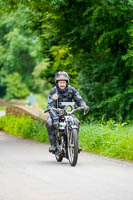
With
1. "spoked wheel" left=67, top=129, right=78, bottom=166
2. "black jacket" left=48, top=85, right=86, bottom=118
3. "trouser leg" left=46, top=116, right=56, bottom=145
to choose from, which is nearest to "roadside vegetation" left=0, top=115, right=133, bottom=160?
"trouser leg" left=46, top=116, right=56, bottom=145

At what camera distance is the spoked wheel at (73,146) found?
10.5 m

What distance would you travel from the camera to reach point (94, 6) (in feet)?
54.3

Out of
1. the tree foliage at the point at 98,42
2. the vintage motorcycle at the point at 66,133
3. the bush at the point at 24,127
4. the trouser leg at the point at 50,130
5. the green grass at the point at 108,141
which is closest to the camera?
the vintage motorcycle at the point at 66,133

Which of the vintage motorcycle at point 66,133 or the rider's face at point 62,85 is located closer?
the vintage motorcycle at point 66,133

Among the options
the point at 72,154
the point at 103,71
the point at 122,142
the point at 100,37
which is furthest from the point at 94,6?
the point at 72,154

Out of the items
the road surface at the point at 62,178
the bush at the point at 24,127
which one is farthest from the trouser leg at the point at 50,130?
the bush at the point at 24,127

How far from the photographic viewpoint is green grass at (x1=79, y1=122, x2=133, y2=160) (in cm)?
1188

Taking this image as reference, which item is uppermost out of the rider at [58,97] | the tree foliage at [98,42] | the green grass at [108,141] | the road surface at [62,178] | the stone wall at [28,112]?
the tree foliage at [98,42]

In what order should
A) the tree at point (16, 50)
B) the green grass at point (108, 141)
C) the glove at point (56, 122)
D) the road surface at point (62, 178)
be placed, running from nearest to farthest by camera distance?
the road surface at point (62, 178)
the glove at point (56, 122)
the green grass at point (108, 141)
the tree at point (16, 50)

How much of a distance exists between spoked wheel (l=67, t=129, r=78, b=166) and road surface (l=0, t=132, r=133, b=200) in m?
0.15

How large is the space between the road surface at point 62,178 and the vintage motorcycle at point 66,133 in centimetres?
21

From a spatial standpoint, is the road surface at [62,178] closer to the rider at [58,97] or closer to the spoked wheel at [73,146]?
the spoked wheel at [73,146]

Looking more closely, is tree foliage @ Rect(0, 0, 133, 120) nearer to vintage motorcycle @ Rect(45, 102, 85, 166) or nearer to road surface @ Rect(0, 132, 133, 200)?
road surface @ Rect(0, 132, 133, 200)

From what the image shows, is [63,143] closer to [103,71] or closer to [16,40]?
[103,71]
